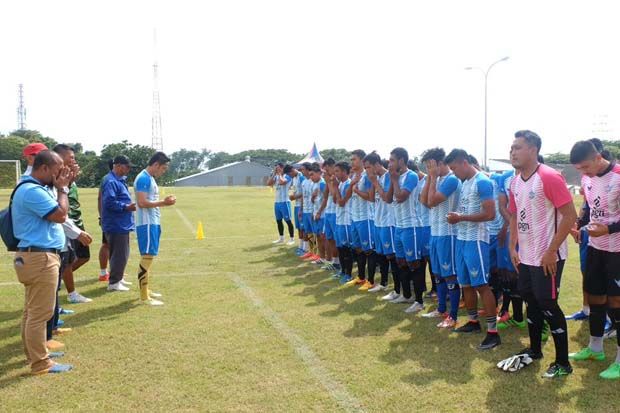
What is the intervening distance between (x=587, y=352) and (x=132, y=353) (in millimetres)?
4835

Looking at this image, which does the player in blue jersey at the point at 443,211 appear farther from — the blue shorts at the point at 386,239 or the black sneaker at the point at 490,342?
the blue shorts at the point at 386,239

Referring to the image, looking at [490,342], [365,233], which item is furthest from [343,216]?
[490,342]

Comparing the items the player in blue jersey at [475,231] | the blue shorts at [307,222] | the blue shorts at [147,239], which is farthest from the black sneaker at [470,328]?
the blue shorts at [307,222]

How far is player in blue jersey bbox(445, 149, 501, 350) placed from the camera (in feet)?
18.6

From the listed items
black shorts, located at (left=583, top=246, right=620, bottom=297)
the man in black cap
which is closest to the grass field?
the man in black cap

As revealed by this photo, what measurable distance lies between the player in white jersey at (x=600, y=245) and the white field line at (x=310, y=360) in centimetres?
243

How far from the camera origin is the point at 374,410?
4.16 m

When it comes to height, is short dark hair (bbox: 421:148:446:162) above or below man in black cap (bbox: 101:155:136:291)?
above

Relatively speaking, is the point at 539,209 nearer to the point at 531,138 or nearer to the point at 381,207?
the point at 531,138

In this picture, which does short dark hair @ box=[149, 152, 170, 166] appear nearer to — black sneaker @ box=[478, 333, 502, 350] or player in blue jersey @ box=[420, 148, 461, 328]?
player in blue jersey @ box=[420, 148, 461, 328]

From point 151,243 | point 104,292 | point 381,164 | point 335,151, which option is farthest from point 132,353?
point 335,151

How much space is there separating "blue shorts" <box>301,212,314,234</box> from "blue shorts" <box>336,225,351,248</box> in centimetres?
214

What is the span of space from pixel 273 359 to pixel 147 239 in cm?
334

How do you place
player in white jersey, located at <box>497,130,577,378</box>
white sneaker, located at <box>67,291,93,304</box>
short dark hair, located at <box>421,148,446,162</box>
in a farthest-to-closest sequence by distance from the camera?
white sneaker, located at <box>67,291,93,304</box>, short dark hair, located at <box>421,148,446,162</box>, player in white jersey, located at <box>497,130,577,378</box>
